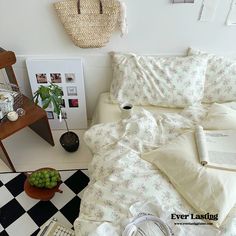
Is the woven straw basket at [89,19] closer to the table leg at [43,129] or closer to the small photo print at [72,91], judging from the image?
the small photo print at [72,91]

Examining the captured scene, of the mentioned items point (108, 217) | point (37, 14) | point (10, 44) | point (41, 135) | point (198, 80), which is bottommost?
point (41, 135)

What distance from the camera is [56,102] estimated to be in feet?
5.30

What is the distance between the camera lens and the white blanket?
1.05 meters

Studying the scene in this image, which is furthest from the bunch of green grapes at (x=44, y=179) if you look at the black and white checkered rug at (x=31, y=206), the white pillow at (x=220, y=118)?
the white pillow at (x=220, y=118)

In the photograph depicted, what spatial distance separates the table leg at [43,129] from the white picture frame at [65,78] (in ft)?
0.44

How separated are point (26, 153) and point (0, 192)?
0.33 meters

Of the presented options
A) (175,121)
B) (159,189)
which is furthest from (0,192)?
(175,121)

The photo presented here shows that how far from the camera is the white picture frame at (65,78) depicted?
1.72 meters

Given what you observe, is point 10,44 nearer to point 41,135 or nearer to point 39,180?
point 41,135

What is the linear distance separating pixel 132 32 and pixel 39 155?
1128mm

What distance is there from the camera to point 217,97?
1688 mm

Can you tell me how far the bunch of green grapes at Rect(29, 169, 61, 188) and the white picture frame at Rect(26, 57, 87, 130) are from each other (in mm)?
574

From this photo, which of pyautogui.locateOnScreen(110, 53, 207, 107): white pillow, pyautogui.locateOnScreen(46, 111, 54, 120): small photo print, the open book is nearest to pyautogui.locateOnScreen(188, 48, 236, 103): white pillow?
pyautogui.locateOnScreen(110, 53, 207, 107): white pillow

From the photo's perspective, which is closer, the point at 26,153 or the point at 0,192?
the point at 0,192
